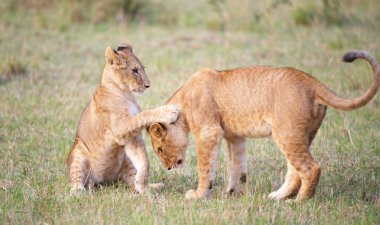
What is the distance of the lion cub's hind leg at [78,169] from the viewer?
5.97m

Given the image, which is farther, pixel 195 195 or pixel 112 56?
pixel 112 56

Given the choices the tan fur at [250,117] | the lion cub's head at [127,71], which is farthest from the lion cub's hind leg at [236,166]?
the lion cub's head at [127,71]

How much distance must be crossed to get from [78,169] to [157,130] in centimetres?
84

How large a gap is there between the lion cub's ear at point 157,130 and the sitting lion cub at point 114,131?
0.09 metres

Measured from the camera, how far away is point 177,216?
4934 mm

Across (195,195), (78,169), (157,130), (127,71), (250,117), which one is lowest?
(195,195)

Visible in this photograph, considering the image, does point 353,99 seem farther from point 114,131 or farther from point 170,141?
point 114,131

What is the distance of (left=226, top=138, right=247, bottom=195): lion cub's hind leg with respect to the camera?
5895 millimetres

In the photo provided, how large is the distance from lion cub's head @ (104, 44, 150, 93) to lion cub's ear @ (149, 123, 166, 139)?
47cm

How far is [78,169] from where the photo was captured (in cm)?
605

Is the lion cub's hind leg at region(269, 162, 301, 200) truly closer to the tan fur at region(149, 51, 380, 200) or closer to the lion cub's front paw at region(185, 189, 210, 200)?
the tan fur at region(149, 51, 380, 200)

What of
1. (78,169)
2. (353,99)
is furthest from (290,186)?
(78,169)

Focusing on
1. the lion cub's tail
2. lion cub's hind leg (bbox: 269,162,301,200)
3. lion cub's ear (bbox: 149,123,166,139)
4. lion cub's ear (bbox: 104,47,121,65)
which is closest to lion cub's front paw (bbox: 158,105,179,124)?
lion cub's ear (bbox: 149,123,166,139)

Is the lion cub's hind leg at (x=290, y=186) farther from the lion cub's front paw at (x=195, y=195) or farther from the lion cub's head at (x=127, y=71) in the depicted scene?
the lion cub's head at (x=127, y=71)
